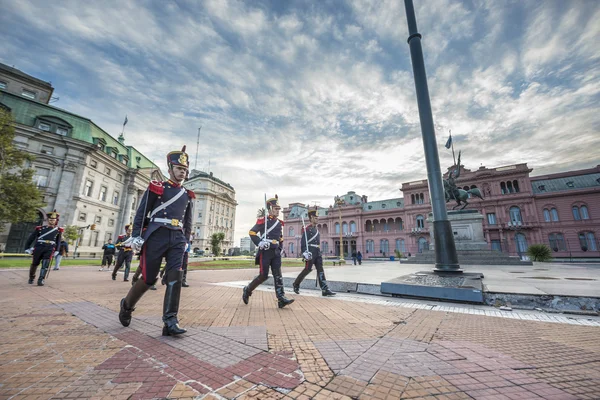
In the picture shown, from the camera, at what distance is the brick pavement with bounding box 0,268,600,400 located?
5.65 ft

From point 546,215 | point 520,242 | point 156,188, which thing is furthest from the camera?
point 520,242

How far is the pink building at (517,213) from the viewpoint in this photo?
3216 cm

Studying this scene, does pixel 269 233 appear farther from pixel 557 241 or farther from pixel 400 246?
pixel 557 241

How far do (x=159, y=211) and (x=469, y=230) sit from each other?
19.1m

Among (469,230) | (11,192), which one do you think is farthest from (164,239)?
(11,192)

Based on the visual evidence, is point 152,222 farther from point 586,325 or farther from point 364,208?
point 364,208

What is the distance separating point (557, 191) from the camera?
34.5m

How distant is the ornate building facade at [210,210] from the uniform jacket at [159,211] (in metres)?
55.1

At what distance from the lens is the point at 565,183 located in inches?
1378

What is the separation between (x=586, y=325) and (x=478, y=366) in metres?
2.76

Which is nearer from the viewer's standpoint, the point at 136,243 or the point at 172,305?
the point at 172,305

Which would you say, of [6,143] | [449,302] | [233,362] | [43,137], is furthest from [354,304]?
[43,137]

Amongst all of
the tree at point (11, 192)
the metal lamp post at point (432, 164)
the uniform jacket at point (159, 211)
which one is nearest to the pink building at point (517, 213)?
the metal lamp post at point (432, 164)

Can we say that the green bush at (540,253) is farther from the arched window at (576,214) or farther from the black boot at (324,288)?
the arched window at (576,214)
